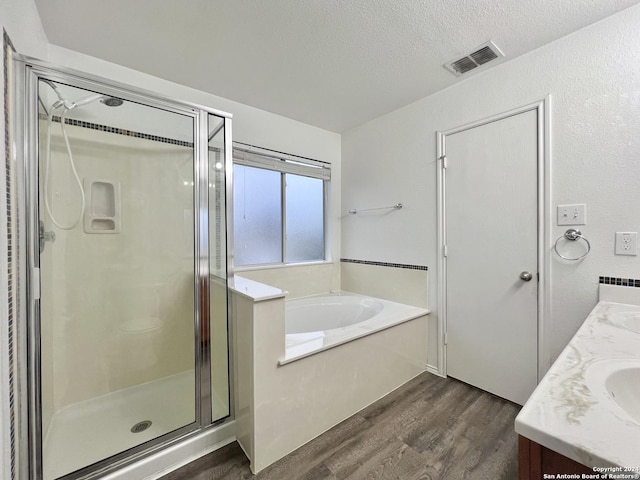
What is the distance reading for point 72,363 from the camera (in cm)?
176

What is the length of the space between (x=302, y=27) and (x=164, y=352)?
7.80 feet

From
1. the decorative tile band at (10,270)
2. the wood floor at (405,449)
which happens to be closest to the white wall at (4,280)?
the decorative tile band at (10,270)

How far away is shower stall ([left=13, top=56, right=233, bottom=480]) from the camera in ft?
4.03

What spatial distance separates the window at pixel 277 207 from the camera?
2.53m

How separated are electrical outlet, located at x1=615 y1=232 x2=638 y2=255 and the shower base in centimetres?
255

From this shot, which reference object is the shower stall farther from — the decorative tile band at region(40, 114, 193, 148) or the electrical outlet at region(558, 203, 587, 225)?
the electrical outlet at region(558, 203, 587, 225)

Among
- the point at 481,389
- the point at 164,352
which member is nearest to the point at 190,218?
the point at 164,352

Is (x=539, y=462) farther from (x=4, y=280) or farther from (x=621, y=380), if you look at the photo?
(x=4, y=280)

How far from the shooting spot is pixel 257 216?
2.65 metres

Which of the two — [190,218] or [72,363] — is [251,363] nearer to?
[190,218]

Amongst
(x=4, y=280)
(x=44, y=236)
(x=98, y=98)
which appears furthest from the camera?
(x=98, y=98)

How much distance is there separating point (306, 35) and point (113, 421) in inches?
102

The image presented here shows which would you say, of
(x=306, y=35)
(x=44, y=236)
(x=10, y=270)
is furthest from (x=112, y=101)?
(x=306, y=35)

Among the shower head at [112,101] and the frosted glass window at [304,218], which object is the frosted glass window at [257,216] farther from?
the shower head at [112,101]
